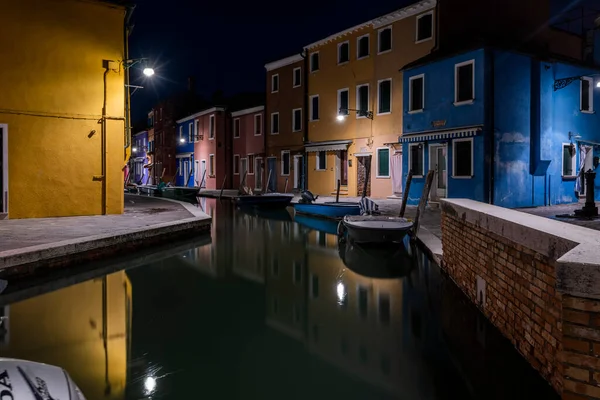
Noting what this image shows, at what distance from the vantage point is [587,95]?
18531 mm

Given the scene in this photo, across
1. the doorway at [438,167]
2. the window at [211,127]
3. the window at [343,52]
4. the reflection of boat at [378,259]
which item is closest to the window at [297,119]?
the window at [343,52]

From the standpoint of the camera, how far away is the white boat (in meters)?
2.24

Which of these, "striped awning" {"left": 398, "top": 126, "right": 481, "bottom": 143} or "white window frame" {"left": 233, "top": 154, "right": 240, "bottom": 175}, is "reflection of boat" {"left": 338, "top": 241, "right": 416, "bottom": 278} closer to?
"striped awning" {"left": 398, "top": 126, "right": 481, "bottom": 143}

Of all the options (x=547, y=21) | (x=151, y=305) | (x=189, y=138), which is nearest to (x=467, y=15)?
(x=547, y=21)

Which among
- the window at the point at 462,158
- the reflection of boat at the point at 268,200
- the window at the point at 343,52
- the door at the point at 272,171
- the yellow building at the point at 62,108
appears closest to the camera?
the yellow building at the point at 62,108

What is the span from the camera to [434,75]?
59.8 ft

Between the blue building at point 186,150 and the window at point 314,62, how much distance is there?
15.0 m

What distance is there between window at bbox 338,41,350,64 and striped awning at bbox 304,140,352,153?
13.7 ft

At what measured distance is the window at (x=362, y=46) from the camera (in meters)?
23.3

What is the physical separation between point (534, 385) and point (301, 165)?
2452cm

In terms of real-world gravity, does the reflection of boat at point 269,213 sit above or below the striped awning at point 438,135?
below

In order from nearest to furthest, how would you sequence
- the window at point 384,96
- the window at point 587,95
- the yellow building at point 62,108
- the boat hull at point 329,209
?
1. the yellow building at point 62,108
2. the boat hull at point 329,209
3. the window at point 587,95
4. the window at point 384,96

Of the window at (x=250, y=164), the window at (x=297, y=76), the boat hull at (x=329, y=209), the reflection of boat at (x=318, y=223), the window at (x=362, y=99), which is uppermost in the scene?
the window at (x=297, y=76)

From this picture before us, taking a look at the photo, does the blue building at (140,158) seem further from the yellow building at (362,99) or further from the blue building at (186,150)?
the yellow building at (362,99)
